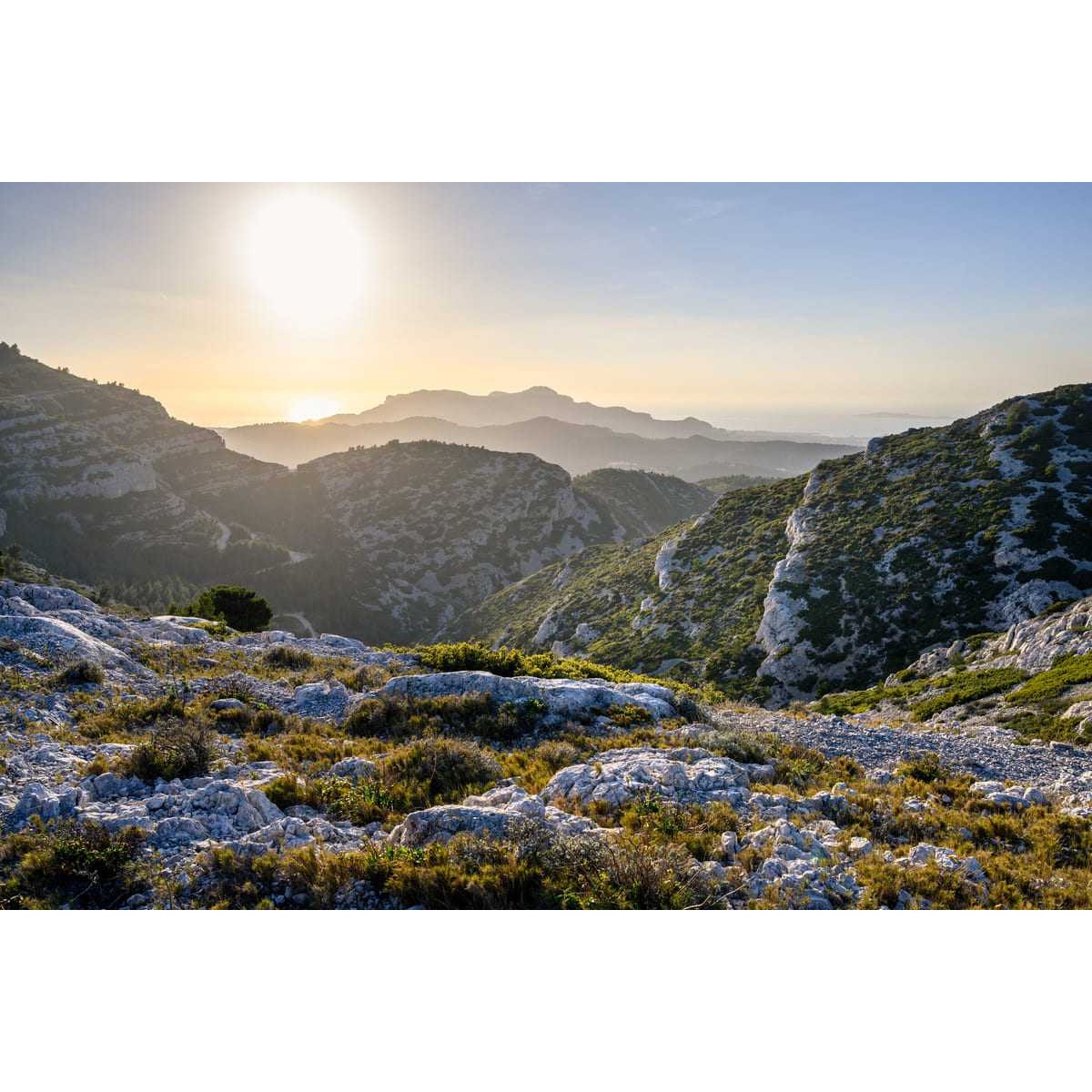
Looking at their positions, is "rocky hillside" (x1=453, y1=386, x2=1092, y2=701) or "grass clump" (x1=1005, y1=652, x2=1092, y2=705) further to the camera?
"rocky hillside" (x1=453, y1=386, x2=1092, y2=701)

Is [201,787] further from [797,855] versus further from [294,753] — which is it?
[797,855]

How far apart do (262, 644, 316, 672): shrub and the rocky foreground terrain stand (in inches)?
30.8

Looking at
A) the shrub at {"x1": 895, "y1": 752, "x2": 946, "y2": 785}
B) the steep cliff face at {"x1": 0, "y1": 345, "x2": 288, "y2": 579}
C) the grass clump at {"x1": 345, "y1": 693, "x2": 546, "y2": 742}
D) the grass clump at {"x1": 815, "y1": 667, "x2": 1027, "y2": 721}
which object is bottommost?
the grass clump at {"x1": 815, "y1": 667, "x2": 1027, "y2": 721}

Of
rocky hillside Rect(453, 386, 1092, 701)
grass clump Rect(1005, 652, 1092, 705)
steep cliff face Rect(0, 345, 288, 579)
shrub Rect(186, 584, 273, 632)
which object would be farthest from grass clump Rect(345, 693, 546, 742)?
steep cliff face Rect(0, 345, 288, 579)

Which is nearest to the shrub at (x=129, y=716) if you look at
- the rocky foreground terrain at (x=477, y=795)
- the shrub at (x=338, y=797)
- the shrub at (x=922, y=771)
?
the rocky foreground terrain at (x=477, y=795)

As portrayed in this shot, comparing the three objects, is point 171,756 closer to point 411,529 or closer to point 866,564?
point 866,564

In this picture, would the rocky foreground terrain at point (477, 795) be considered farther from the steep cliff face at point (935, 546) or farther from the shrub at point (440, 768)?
the steep cliff face at point (935, 546)

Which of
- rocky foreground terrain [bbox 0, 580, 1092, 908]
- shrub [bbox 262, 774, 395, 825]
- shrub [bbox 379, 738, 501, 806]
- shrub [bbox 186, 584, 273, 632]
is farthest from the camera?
shrub [bbox 186, 584, 273, 632]

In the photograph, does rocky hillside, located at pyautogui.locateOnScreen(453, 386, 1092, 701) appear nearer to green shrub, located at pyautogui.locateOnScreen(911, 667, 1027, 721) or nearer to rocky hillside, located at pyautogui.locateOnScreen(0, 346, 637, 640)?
green shrub, located at pyautogui.locateOnScreen(911, 667, 1027, 721)

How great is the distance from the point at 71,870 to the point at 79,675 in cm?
985

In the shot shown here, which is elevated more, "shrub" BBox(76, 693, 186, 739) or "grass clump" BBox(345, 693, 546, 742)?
"shrub" BBox(76, 693, 186, 739)

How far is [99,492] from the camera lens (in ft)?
426

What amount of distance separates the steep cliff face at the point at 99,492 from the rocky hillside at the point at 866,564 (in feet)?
344

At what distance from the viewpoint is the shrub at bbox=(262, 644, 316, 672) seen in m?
19.6
